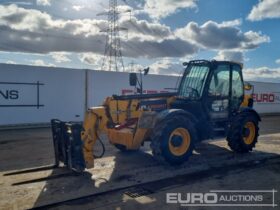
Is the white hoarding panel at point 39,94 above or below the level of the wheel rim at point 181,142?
above

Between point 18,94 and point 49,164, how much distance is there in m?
7.76

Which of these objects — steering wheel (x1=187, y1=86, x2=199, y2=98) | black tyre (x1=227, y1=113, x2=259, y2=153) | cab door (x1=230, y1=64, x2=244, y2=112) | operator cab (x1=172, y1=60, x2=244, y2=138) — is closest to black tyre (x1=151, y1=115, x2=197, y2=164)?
operator cab (x1=172, y1=60, x2=244, y2=138)

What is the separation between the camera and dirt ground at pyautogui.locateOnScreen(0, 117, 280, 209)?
193 inches

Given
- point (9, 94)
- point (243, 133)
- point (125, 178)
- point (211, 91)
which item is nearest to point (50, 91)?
point (9, 94)

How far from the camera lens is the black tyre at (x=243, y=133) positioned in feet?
26.9

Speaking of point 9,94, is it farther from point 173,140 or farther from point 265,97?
point 265,97

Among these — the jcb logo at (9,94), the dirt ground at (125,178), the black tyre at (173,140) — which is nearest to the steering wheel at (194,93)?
the black tyre at (173,140)

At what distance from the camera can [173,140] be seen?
6.68 m

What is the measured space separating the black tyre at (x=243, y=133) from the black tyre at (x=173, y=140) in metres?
1.78

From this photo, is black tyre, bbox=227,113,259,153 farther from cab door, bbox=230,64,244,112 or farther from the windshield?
the windshield

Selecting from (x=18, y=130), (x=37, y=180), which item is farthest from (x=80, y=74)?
(x=37, y=180)

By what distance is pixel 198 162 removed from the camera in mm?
7371

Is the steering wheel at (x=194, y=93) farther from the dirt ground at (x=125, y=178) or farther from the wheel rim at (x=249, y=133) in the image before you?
the wheel rim at (x=249, y=133)

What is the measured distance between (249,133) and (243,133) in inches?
14.0
